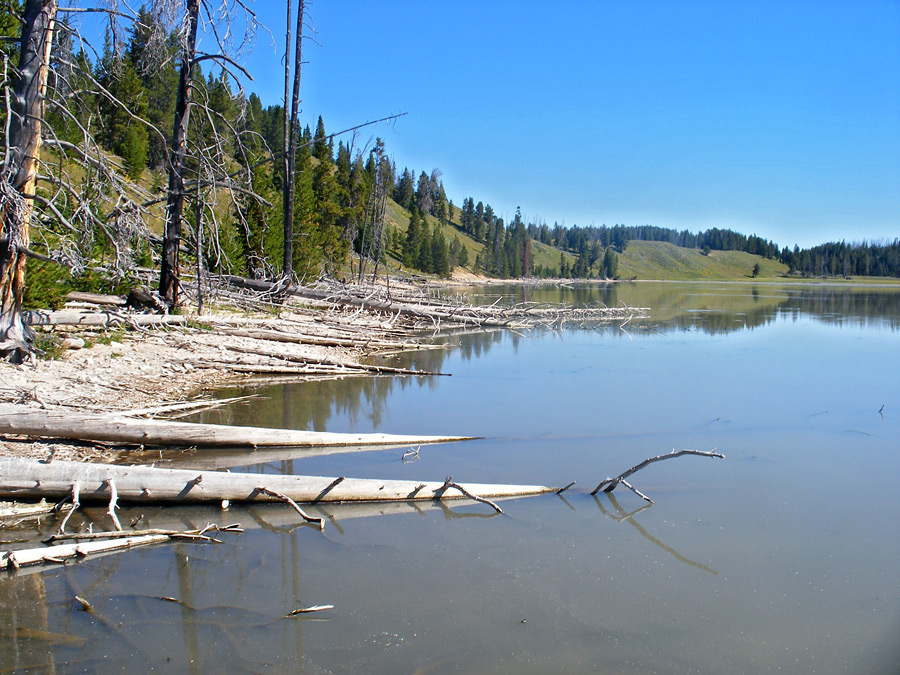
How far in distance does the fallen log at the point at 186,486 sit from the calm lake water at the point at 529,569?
0.15m

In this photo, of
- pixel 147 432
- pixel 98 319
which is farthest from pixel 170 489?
pixel 98 319

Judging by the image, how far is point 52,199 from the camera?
797 cm

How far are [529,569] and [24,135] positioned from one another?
7.79 m

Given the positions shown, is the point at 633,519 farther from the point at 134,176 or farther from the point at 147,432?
the point at 134,176

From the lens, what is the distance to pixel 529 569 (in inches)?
192

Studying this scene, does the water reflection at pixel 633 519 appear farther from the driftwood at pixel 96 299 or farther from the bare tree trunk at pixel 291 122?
the bare tree trunk at pixel 291 122

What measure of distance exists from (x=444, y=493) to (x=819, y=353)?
15.9 meters

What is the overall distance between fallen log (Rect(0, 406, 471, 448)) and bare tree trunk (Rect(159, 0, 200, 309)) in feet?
20.0

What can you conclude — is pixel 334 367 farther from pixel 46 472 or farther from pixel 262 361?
pixel 46 472

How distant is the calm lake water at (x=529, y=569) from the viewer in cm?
381

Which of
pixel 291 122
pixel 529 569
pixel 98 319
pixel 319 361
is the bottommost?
pixel 529 569

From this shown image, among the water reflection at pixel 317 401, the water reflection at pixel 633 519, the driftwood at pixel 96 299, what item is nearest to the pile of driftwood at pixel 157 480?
the water reflection at pixel 633 519

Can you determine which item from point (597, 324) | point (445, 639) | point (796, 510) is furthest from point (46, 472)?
point (597, 324)

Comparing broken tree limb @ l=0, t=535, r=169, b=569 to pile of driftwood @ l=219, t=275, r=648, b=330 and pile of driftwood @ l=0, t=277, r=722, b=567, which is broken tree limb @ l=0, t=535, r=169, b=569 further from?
pile of driftwood @ l=219, t=275, r=648, b=330
